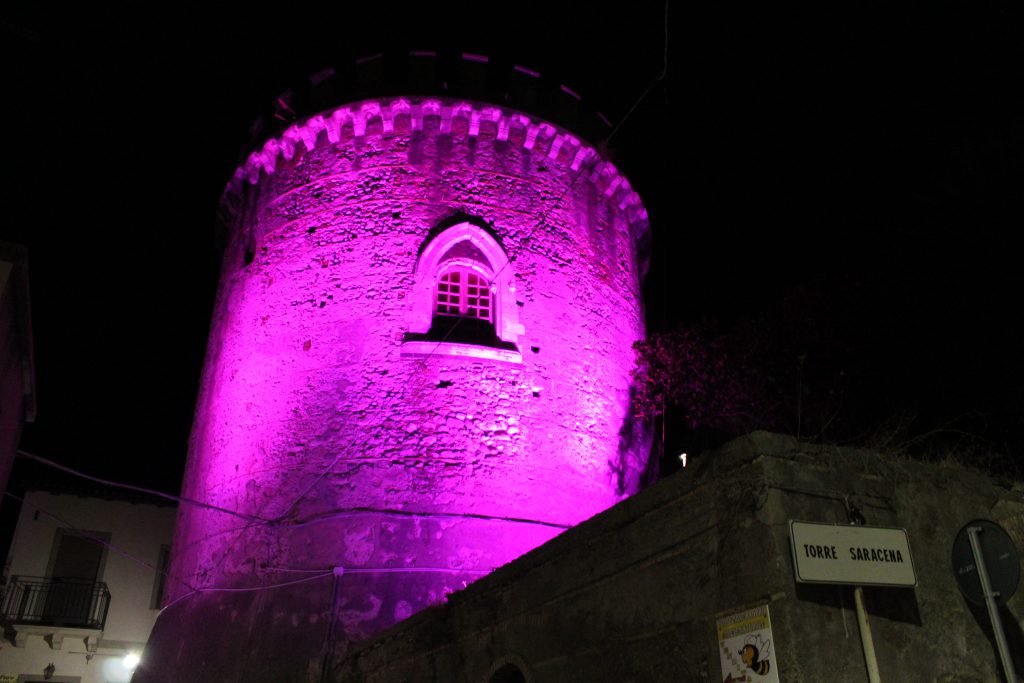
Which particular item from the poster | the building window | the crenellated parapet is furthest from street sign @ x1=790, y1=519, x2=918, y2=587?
the crenellated parapet

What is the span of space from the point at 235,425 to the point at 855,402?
7940mm

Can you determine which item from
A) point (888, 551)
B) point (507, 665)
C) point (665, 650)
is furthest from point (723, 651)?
point (507, 665)

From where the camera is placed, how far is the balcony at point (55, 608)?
18.0m

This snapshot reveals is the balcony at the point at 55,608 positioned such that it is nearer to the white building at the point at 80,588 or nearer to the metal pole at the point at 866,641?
the white building at the point at 80,588

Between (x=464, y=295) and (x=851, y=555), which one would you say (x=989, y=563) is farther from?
(x=464, y=295)

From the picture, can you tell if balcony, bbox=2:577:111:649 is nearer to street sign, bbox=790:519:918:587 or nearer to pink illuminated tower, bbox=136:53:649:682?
pink illuminated tower, bbox=136:53:649:682

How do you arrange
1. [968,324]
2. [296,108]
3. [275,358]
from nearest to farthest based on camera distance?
[968,324]
[275,358]
[296,108]

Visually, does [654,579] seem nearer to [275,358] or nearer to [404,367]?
[404,367]

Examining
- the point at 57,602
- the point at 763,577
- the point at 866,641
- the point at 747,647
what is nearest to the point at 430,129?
the point at 763,577

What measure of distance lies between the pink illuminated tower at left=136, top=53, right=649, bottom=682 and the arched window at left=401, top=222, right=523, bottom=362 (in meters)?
0.03

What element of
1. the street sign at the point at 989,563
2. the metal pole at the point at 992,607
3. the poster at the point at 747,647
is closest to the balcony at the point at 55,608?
the poster at the point at 747,647

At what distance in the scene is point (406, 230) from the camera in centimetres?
1131

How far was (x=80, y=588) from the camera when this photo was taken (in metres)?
19.1

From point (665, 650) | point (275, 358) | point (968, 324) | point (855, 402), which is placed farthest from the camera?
point (275, 358)
